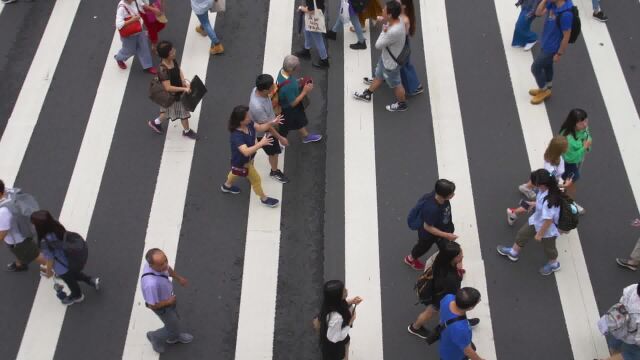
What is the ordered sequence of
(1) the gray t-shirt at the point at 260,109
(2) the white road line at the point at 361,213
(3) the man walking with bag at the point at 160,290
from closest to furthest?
(3) the man walking with bag at the point at 160,290 < (2) the white road line at the point at 361,213 < (1) the gray t-shirt at the point at 260,109

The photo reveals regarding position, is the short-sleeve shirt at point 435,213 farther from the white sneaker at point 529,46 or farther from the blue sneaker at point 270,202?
the white sneaker at point 529,46

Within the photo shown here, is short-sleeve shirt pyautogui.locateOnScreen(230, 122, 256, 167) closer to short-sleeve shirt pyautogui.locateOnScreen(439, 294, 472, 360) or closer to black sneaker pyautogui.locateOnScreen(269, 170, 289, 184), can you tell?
black sneaker pyautogui.locateOnScreen(269, 170, 289, 184)

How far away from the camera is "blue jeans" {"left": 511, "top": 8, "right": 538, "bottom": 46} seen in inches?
425

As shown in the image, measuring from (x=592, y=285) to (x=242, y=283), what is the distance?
176 inches

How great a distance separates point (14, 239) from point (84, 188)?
193 centimetres

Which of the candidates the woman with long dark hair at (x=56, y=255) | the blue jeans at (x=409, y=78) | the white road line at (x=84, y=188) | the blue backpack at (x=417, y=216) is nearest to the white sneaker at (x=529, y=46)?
the blue jeans at (x=409, y=78)

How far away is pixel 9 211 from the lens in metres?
7.39

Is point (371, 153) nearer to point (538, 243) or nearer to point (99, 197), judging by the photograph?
point (538, 243)

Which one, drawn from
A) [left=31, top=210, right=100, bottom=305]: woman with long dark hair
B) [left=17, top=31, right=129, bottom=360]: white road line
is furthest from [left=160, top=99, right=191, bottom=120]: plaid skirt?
[left=31, top=210, right=100, bottom=305]: woman with long dark hair

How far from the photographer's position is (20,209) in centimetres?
752

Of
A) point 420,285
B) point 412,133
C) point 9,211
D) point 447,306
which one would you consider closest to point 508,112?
point 412,133

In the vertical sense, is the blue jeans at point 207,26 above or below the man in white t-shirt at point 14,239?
above

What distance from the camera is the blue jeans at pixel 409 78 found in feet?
33.1

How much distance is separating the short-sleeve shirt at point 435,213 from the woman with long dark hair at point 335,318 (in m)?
1.45
